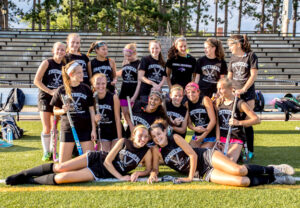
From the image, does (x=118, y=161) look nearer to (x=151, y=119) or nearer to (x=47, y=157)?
(x=151, y=119)

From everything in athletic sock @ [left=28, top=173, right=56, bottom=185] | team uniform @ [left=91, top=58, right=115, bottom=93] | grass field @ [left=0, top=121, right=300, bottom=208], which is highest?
team uniform @ [left=91, top=58, right=115, bottom=93]

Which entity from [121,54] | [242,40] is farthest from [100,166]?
[121,54]

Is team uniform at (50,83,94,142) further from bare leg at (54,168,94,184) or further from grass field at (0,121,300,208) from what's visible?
grass field at (0,121,300,208)

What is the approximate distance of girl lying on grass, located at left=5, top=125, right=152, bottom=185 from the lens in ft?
11.2

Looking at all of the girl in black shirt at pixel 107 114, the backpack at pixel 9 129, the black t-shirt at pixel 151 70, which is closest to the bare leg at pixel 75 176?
the girl in black shirt at pixel 107 114

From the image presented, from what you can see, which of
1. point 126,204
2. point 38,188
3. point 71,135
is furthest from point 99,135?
point 126,204

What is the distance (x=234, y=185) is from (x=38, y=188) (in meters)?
2.15

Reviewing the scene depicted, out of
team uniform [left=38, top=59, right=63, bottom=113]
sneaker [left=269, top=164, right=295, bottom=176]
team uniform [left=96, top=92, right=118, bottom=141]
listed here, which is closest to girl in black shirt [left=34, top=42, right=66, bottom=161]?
team uniform [left=38, top=59, right=63, bottom=113]

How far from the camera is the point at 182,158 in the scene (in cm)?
366

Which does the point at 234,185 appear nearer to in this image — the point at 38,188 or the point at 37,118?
the point at 38,188

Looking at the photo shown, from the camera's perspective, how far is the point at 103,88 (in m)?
4.24

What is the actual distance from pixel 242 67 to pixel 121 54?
1413 cm

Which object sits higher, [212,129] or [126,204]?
[212,129]

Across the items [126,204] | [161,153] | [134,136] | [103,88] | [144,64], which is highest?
[144,64]
